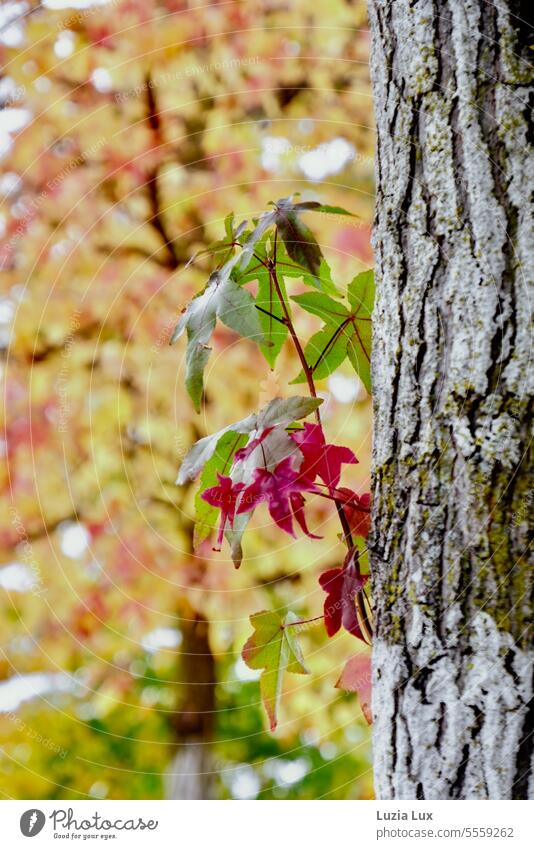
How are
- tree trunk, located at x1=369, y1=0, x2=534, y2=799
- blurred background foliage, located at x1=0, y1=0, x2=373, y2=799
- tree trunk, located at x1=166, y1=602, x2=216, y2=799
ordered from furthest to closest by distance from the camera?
1. tree trunk, located at x1=166, y1=602, x2=216, y2=799
2. blurred background foliage, located at x1=0, y1=0, x2=373, y2=799
3. tree trunk, located at x1=369, y1=0, x2=534, y2=799

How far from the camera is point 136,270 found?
1765mm

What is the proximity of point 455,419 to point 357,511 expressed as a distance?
151 millimetres

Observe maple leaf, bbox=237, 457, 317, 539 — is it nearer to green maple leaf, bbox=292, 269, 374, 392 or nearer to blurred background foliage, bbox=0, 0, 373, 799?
green maple leaf, bbox=292, 269, 374, 392

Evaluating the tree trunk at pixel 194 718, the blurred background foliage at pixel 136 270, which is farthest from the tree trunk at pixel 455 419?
the tree trunk at pixel 194 718

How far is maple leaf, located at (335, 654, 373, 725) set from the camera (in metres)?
0.58

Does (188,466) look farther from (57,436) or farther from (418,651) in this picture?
(57,436)

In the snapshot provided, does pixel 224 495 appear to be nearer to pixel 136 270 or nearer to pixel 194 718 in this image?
pixel 136 270

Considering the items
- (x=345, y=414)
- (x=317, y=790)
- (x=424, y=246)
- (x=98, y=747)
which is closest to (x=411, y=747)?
(x=424, y=246)

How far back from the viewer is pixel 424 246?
47cm

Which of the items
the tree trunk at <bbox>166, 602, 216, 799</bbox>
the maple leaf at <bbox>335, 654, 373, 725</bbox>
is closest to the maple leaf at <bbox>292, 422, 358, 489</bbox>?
the maple leaf at <bbox>335, 654, 373, 725</bbox>

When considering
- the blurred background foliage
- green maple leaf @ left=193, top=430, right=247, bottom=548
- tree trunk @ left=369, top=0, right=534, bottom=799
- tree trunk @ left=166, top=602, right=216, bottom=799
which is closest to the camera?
tree trunk @ left=369, top=0, right=534, bottom=799

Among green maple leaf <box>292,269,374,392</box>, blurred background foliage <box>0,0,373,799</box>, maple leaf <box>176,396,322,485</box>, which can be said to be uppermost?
blurred background foliage <box>0,0,373,799</box>

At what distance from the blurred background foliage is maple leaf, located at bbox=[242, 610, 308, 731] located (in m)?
1.07

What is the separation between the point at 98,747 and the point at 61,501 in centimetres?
127
